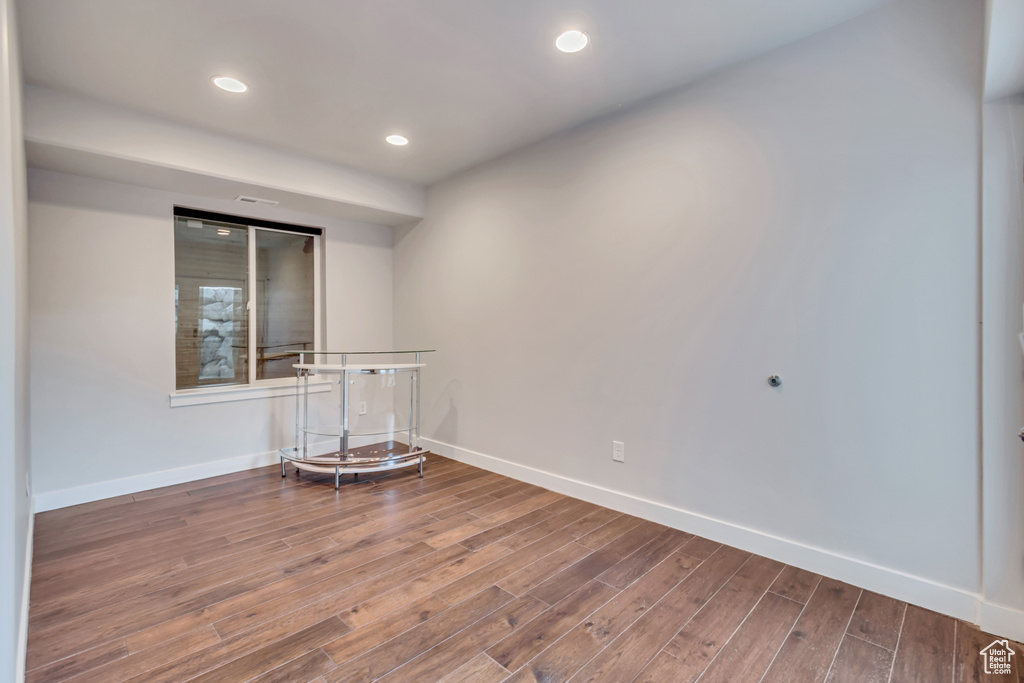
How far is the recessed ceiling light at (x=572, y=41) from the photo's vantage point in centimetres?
217

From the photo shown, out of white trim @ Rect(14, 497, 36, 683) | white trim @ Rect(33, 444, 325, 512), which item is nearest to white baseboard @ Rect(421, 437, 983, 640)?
white trim @ Rect(33, 444, 325, 512)

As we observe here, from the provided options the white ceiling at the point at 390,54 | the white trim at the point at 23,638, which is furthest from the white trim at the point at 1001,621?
the white trim at the point at 23,638

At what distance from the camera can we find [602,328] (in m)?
3.00

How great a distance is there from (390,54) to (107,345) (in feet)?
8.81

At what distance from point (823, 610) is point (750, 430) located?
0.79m

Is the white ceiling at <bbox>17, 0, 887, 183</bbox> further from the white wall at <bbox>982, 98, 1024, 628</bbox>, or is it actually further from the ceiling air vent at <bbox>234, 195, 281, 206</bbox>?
the white wall at <bbox>982, 98, 1024, 628</bbox>

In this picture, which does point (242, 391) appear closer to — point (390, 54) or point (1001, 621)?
point (390, 54)

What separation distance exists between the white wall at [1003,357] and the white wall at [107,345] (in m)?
4.37

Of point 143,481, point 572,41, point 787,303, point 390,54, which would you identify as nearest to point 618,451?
point 787,303

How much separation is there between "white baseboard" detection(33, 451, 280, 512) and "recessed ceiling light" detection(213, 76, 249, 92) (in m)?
2.60

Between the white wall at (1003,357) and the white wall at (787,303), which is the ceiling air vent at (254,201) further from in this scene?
the white wall at (1003,357)

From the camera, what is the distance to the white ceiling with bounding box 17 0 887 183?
6.58 feet

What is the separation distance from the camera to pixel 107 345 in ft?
10.5

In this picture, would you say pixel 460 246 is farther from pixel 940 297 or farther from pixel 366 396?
pixel 940 297
